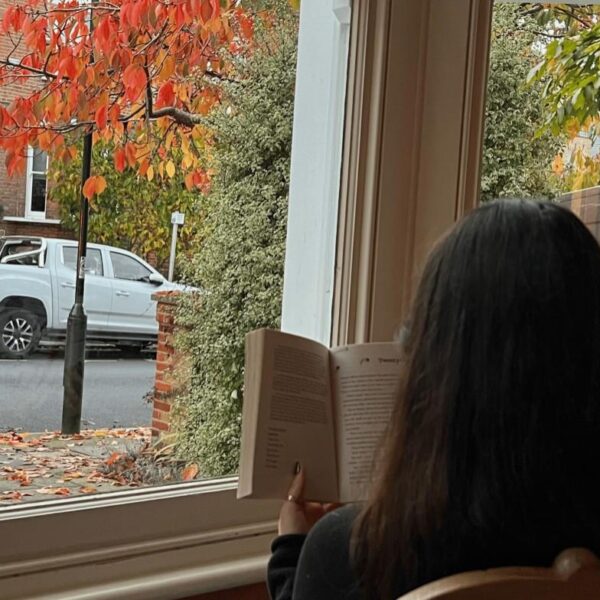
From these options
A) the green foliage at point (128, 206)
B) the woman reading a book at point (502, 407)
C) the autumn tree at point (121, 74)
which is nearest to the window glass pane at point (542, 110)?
the autumn tree at point (121, 74)

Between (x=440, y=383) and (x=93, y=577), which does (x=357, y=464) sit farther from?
(x=93, y=577)

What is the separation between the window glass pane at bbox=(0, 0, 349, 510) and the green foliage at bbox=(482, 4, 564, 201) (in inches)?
15.0

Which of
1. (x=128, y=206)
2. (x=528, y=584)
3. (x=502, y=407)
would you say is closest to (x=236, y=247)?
(x=128, y=206)

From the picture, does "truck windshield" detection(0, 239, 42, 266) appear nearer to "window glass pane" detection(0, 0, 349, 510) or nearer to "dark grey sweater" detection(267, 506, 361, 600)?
"window glass pane" detection(0, 0, 349, 510)

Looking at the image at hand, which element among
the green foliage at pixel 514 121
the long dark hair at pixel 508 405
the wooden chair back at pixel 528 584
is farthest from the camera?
the green foliage at pixel 514 121

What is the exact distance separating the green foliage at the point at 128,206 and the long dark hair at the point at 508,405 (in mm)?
788

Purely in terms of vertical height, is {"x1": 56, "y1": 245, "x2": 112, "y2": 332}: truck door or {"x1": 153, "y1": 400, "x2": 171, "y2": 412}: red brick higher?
{"x1": 56, "y1": 245, "x2": 112, "y2": 332}: truck door

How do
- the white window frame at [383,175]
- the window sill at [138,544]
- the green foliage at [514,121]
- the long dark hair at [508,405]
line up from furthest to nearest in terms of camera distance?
the green foliage at [514,121] → the white window frame at [383,175] → the window sill at [138,544] → the long dark hair at [508,405]

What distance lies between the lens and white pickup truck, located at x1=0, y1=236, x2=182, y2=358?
151 centimetres

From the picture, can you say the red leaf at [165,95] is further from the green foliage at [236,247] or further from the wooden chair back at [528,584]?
the wooden chair back at [528,584]

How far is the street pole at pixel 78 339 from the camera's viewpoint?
1585 millimetres

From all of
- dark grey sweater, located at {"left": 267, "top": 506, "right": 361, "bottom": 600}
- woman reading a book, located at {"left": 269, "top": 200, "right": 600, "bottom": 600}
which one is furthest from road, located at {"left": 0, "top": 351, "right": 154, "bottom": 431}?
woman reading a book, located at {"left": 269, "top": 200, "right": 600, "bottom": 600}

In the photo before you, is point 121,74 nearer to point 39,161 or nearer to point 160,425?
point 39,161

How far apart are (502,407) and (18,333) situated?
89cm
